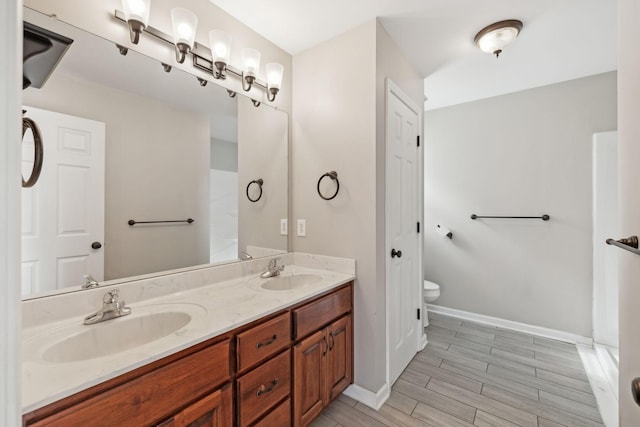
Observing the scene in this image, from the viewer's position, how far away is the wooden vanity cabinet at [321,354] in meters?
1.41

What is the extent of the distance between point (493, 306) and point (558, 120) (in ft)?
6.35

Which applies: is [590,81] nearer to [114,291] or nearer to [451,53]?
[451,53]

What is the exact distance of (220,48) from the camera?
157 centimetres

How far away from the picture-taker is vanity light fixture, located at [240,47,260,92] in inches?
67.7

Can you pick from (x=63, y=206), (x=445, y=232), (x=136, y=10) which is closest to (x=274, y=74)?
(x=136, y=10)

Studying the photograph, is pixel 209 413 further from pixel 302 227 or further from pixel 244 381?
pixel 302 227

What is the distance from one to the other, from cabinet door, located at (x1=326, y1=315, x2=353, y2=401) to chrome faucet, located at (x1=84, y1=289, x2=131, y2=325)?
102 cm

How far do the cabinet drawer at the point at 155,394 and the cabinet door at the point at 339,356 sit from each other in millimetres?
722

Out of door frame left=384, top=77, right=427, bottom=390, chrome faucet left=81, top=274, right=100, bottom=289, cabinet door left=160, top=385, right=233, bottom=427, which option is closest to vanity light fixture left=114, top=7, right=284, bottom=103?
door frame left=384, top=77, right=427, bottom=390

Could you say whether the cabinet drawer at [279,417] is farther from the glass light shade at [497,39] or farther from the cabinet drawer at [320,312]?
the glass light shade at [497,39]

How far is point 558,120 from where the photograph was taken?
2594 mm

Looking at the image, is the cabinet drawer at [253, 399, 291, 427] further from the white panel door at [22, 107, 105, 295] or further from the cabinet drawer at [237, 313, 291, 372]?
the white panel door at [22, 107, 105, 295]

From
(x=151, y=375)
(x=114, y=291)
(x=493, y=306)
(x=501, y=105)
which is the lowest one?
(x=493, y=306)

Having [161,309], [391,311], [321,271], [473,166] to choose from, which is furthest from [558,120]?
[161,309]
